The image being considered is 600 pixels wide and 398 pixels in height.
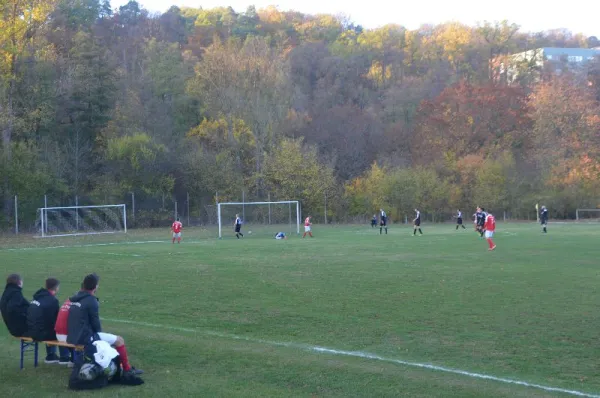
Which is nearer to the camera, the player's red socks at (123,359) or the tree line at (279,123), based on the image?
the player's red socks at (123,359)

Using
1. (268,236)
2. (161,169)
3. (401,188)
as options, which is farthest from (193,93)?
(268,236)

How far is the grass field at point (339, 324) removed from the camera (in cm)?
847

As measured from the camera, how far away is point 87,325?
8477 mm

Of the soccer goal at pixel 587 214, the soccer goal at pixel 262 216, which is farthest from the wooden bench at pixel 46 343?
the soccer goal at pixel 587 214

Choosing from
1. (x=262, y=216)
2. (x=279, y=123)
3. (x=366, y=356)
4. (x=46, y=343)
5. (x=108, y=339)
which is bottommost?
(x=366, y=356)

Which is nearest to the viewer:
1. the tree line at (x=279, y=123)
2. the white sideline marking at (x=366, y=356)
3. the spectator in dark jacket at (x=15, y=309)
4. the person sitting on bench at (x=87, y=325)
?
the white sideline marking at (x=366, y=356)

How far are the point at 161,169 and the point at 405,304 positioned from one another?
150 ft

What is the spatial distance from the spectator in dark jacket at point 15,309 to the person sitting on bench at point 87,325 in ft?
3.99

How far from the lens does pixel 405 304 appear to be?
14.3m

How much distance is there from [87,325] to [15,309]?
1.56 meters

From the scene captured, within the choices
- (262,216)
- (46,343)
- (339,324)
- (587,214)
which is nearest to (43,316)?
(46,343)

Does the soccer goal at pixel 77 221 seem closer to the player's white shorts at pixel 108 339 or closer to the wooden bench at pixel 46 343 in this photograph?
the wooden bench at pixel 46 343

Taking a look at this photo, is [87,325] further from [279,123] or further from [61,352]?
[279,123]

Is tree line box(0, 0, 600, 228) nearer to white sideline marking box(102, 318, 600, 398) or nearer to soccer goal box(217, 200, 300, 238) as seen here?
soccer goal box(217, 200, 300, 238)
